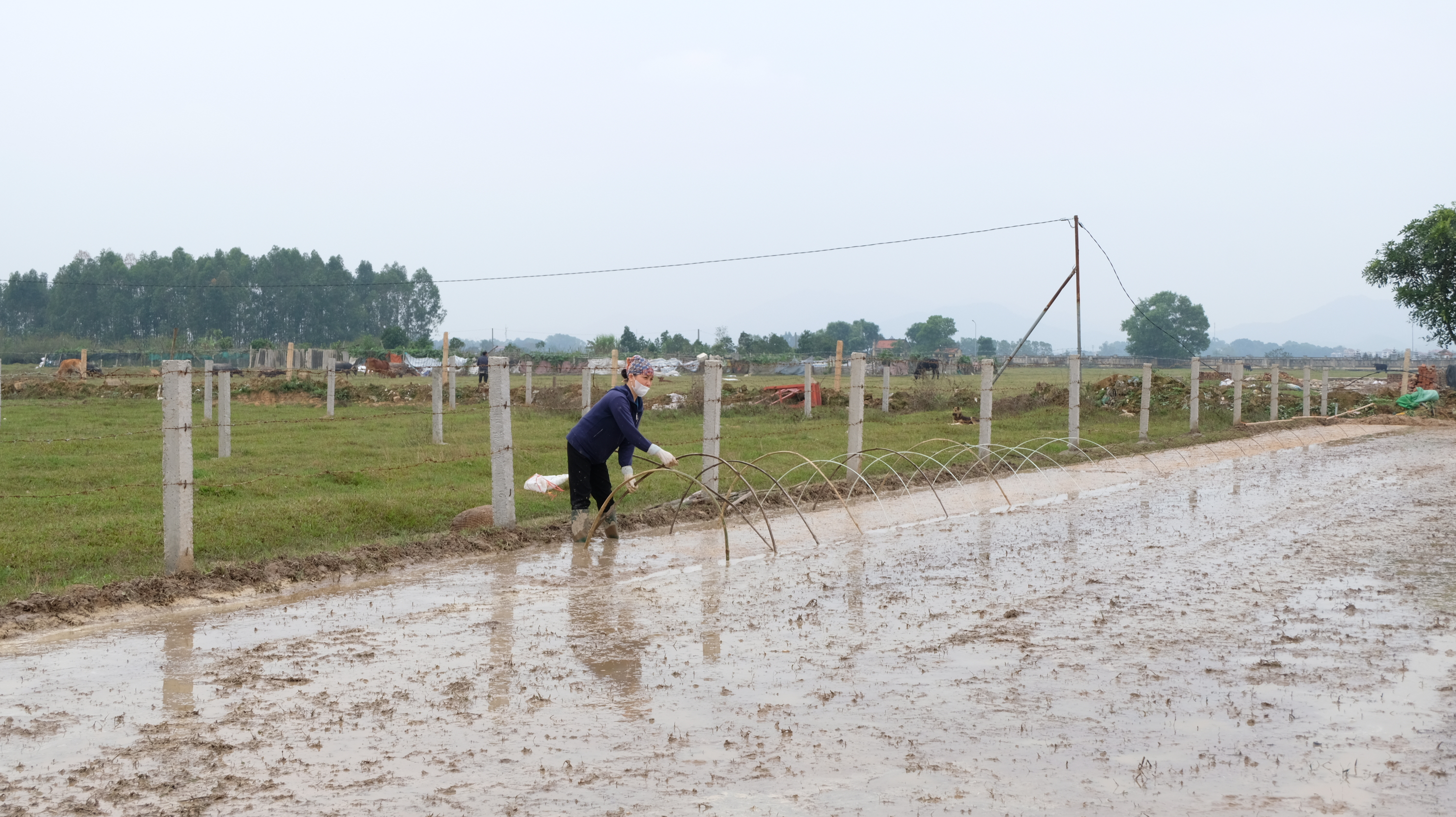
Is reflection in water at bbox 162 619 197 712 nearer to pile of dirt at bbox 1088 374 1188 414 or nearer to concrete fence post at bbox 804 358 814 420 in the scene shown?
concrete fence post at bbox 804 358 814 420

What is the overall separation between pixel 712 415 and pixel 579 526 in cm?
255

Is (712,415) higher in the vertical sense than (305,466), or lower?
higher

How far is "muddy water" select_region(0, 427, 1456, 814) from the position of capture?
4277mm

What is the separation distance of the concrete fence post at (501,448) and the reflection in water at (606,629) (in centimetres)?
140

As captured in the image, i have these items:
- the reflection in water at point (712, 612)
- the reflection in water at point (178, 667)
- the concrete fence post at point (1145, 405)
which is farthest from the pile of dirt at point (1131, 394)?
the reflection in water at point (178, 667)

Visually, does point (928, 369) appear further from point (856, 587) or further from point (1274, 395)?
point (856, 587)

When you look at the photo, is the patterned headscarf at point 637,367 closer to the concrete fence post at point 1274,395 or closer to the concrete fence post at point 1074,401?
the concrete fence post at point 1074,401

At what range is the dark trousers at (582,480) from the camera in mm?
10398

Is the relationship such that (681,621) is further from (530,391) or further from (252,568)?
(530,391)

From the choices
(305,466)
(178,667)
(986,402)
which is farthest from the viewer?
(986,402)

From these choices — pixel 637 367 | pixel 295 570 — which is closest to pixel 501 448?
pixel 637 367

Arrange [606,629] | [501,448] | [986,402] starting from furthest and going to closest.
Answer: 1. [986,402]
2. [501,448]
3. [606,629]

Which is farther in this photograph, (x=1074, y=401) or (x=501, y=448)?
(x=1074, y=401)

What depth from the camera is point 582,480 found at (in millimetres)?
10430
